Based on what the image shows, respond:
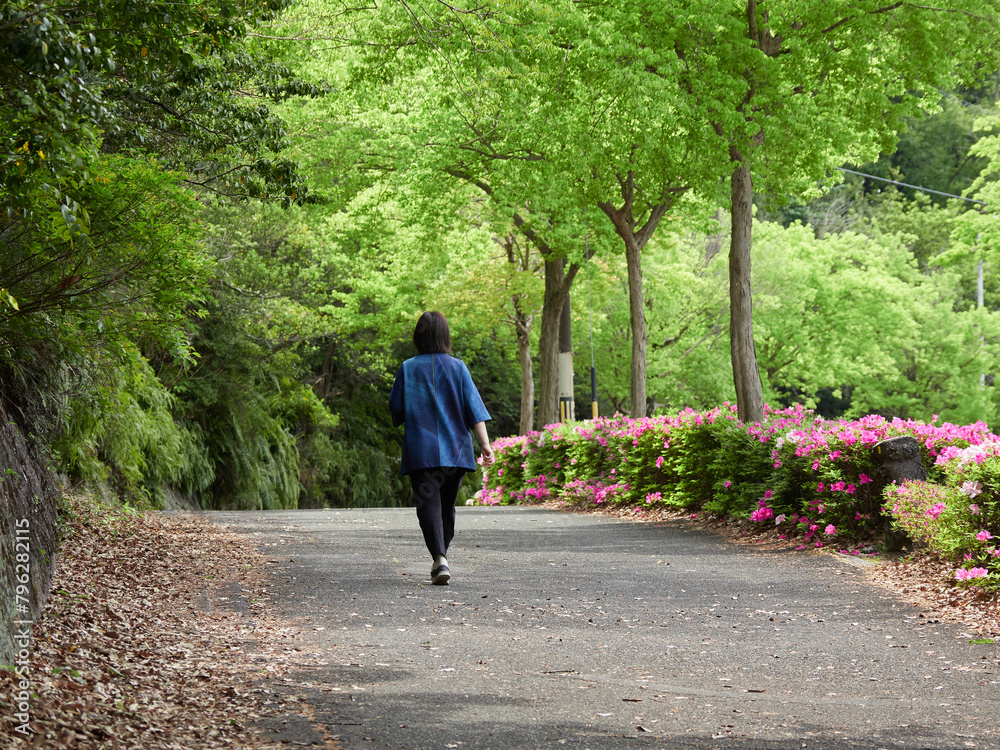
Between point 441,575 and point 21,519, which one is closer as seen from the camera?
point 21,519

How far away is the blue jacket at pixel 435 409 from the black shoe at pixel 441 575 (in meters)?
0.74

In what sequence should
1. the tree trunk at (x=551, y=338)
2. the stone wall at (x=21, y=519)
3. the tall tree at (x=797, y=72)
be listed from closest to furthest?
the stone wall at (x=21, y=519) → the tall tree at (x=797, y=72) → the tree trunk at (x=551, y=338)

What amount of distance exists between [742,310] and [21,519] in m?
10.0

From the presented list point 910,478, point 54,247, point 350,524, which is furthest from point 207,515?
point 910,478

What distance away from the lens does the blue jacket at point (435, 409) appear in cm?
761

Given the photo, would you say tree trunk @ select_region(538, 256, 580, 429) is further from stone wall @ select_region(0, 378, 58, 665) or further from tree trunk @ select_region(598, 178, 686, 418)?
stone wall @ select_region(0, 378, 58, 665)

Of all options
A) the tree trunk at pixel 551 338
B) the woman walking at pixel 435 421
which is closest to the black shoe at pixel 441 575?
the woman walking at pixel 435 421

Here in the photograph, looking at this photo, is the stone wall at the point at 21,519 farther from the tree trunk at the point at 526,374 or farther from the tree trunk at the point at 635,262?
the tree trunk at the point at 526,374

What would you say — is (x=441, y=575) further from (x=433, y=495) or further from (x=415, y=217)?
(x=415, y=217)

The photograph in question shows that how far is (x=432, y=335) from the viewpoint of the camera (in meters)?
7.74

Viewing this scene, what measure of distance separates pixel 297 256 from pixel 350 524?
45.6 feet

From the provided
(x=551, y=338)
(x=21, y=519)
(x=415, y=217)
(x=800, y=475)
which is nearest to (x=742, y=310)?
(x=800, y=475)

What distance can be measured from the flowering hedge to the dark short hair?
375 centimetres

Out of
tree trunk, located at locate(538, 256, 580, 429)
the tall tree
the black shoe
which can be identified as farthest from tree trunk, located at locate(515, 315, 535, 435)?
the black shoe
